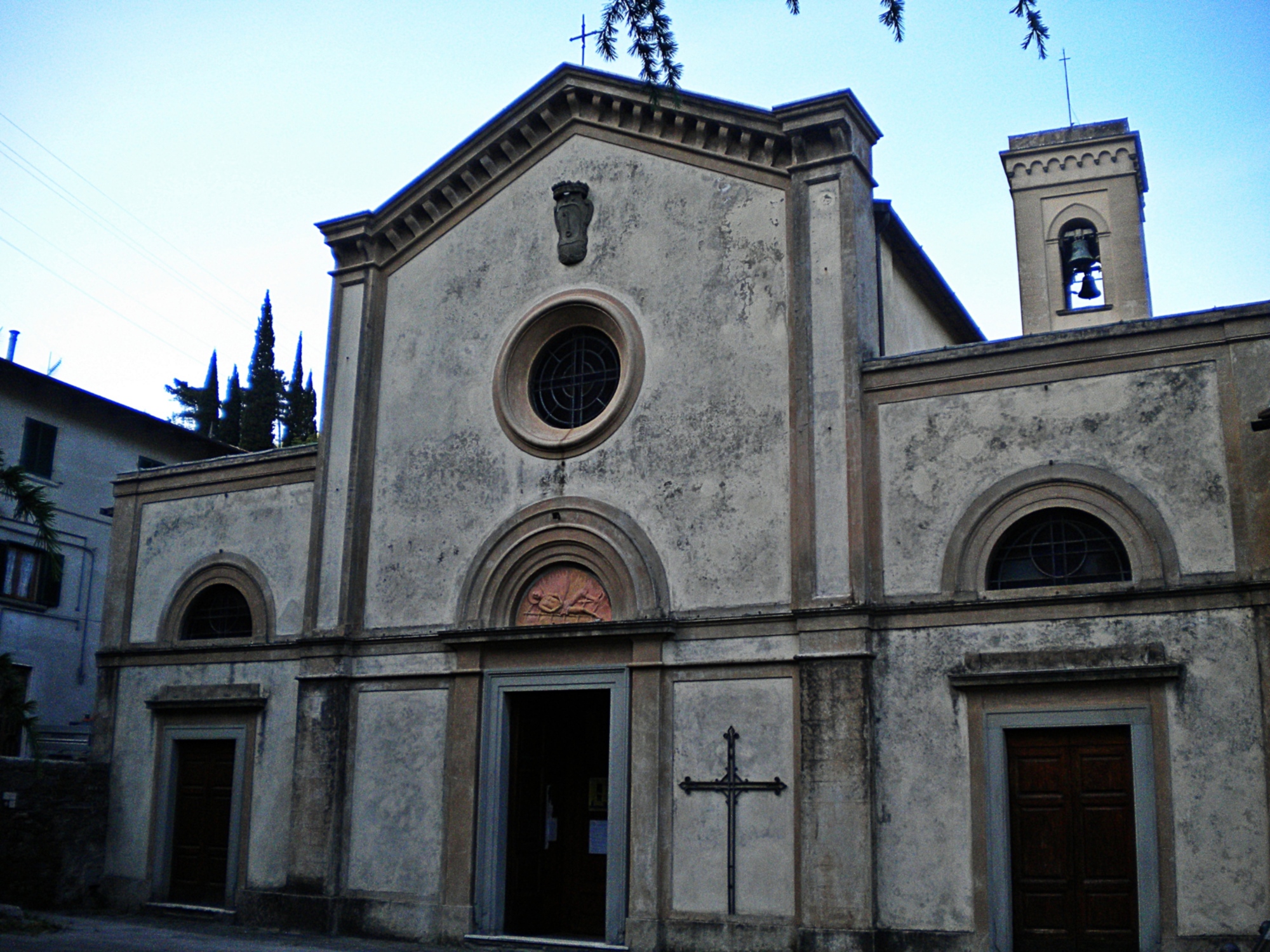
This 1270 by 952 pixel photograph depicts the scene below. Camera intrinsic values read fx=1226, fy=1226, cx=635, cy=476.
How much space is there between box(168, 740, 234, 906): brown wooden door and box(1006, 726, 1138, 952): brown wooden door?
10.2m

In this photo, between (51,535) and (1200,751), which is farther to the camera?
(1200,751)

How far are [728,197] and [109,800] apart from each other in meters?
11.9

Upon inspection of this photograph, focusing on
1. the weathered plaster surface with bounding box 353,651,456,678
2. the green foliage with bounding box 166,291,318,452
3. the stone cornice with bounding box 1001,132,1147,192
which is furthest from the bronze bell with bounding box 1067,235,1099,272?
the green foliage with bounding box 166,291,318,452

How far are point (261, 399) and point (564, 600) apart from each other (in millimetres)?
28510

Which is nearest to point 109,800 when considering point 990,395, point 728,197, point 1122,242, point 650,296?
point 650,296

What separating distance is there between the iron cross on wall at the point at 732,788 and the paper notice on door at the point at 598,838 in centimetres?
231

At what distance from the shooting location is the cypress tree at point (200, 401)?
139ft

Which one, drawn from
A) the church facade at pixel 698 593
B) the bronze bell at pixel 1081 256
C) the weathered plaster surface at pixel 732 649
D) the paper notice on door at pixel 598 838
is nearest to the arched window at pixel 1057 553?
the church facade at pixel 698 593

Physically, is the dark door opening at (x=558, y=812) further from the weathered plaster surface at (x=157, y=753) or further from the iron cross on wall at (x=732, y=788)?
the weathered plaster surface at (x=157, y=753)

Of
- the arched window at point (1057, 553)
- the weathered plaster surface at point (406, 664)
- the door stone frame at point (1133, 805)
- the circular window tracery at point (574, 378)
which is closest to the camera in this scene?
the door stone frame at point (1133, 805)

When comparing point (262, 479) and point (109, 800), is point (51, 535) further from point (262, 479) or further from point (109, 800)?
point (109, 800)

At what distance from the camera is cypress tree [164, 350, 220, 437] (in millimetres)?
42281

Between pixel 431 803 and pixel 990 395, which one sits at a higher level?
pixel 990 395

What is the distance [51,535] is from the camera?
7.88 m
